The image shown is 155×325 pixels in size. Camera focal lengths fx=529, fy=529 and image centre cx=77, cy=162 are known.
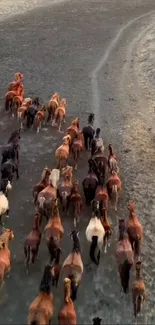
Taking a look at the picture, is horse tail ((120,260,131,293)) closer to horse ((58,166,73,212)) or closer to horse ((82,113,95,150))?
horse ((58,166,73,212))

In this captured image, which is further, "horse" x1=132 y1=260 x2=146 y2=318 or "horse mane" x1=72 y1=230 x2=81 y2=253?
"horse mane" x1=72 y1=230 x2=81 y2=253

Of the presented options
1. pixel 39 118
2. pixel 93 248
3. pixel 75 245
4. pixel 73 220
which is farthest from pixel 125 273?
pixel 39 118

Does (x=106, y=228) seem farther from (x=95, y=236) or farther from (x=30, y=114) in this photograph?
(x=30, y=114)

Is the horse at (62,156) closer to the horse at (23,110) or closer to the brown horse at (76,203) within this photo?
the brown horse at (76,203)

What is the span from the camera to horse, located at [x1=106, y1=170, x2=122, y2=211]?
1316 cm

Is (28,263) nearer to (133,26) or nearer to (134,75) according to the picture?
(134,75)

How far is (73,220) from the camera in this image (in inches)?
500

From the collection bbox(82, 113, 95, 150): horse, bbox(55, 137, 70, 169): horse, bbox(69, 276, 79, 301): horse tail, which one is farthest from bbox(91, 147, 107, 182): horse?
bbox(69, 276, 79, 301): horse tail

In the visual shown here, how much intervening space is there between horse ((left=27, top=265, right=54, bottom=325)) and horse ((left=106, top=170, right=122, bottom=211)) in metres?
4.01

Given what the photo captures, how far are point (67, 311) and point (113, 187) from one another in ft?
14.7

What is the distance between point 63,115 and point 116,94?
4124 mm

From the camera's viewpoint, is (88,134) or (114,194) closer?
(114,194)

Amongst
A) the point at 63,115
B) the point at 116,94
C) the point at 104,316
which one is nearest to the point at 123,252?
the point at 104,316

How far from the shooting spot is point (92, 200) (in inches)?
510
